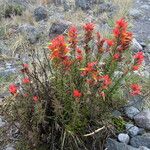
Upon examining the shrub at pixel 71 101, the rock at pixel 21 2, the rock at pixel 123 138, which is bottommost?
the rock at pixel 21 2

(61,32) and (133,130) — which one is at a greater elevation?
(133,130)

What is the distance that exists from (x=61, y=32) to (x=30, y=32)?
519mm

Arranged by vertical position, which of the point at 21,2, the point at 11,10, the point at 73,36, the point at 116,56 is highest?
the point at 73,36

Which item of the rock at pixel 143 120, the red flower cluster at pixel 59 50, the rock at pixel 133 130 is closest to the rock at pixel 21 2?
the rock at pixel 143 120

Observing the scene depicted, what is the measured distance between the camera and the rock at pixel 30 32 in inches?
258

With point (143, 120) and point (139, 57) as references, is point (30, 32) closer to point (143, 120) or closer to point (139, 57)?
point (143, 120)

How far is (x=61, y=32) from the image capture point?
→ 6758mm

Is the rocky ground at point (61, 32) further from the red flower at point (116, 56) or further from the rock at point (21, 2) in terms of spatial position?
the red flower at point (116, 56)

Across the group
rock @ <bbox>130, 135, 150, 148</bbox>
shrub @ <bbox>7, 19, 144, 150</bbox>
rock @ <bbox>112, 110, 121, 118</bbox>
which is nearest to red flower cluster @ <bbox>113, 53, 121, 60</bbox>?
Answer: shrub @ <bbox>7, 19, 144, 150</bbox>

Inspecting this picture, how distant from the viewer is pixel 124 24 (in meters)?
3.36

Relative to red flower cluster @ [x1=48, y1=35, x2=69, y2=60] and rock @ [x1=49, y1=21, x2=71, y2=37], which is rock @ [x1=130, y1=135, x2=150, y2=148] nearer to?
red flower cluster @ [x1=48, y1=35, x2=69, y2=60]

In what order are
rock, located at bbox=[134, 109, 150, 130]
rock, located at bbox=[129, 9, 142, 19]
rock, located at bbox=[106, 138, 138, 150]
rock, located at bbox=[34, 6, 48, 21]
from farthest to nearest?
rock, located at bbox=[129, 9, 142, 19] → rock, located at bbox=[34, 6, 48, 21] → rock, located at bbox=[134, 109, 150, 130] → rock, located at bbox=[106, 138, 138, 150]

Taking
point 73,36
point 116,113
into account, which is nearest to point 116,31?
point 73,36

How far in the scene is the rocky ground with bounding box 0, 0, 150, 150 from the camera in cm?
385
